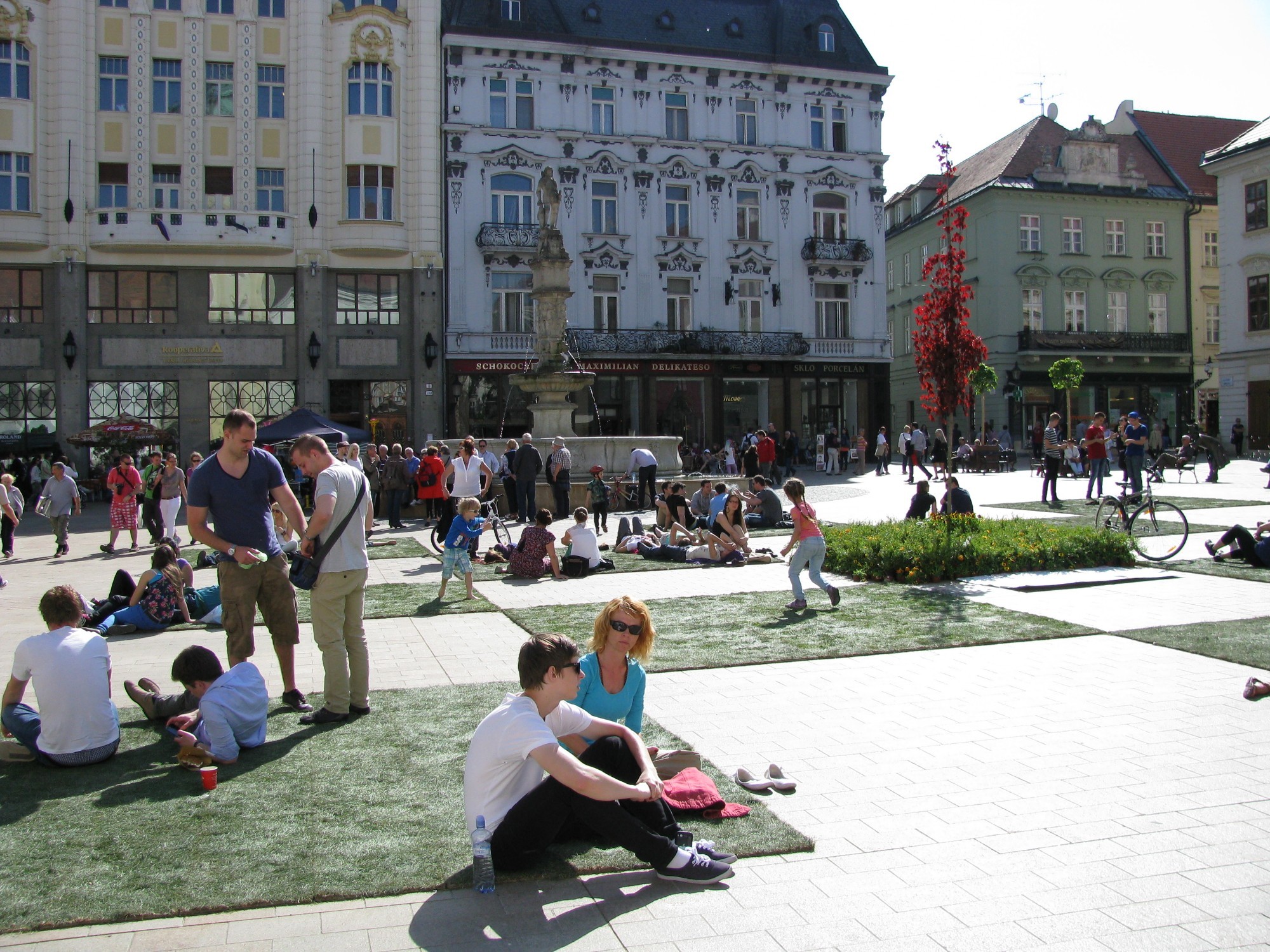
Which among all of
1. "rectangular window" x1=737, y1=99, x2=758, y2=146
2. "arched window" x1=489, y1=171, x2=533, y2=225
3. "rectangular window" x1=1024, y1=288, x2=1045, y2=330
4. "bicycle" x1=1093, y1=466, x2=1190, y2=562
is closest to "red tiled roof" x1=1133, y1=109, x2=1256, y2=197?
"rectangular window" x1=1024, y1=288, x2=1045, y2=330

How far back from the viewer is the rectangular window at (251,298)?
37.0 m

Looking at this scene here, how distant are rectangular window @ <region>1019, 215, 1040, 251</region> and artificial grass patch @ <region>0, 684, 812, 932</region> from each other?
49.5 m

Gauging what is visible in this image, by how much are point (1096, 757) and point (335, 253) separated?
3536 cm

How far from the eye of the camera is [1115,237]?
52875mm

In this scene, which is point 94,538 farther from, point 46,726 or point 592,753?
point 592,753

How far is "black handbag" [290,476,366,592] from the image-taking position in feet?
23.2

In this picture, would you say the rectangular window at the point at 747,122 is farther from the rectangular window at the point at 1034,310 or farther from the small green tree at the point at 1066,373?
the rectangular window at the point at 1034,310

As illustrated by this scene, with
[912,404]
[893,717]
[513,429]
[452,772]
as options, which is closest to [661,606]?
[893,717]

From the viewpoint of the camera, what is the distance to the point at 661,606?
12148 millimetres

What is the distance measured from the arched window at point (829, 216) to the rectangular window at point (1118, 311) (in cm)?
1641

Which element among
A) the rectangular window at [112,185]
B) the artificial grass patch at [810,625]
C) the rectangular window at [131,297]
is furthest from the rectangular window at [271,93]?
the artificial grass patch at [810,625]

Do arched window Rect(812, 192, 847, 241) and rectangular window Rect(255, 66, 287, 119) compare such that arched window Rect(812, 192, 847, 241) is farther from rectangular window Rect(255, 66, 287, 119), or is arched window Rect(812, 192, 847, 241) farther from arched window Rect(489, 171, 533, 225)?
rectangular window Rect(255, 66, 287, 119)

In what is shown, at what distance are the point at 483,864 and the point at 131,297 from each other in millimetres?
36902

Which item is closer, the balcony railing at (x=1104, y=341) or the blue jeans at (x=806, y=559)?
the blue jeans at (x=806, y=559)
